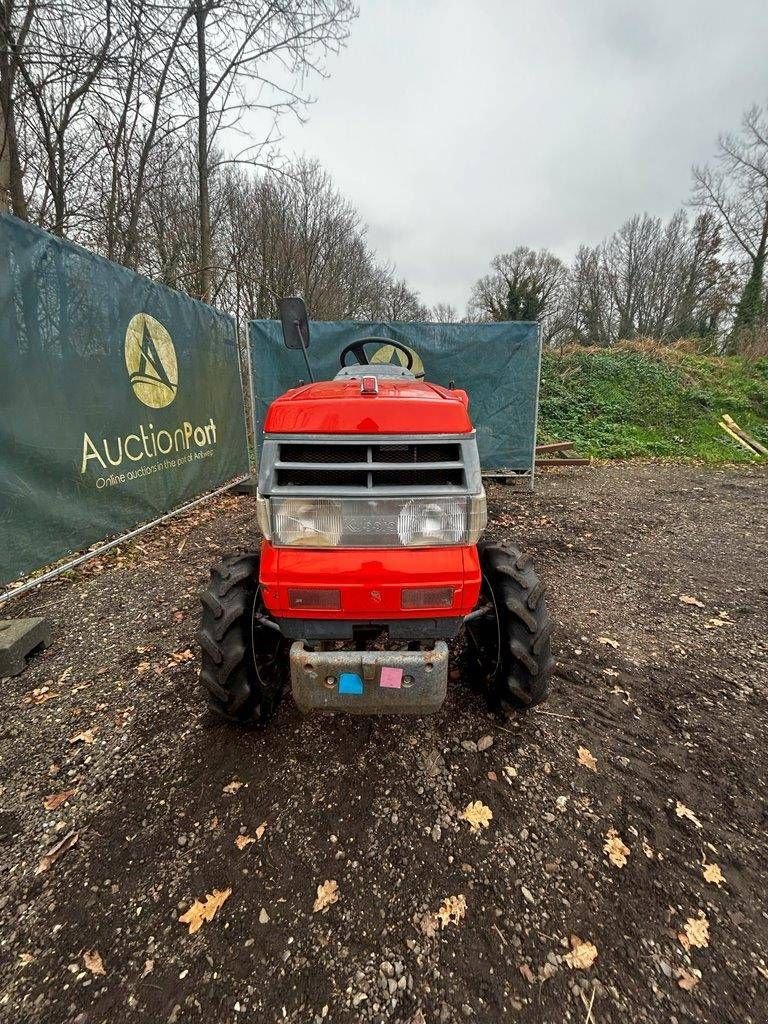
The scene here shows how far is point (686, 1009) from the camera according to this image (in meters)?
1.24

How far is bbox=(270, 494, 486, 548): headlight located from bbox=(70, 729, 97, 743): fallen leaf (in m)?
1.40

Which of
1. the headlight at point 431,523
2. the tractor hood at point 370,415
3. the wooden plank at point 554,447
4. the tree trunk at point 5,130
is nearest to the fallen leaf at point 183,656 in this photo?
the tractor hood at point 370,415

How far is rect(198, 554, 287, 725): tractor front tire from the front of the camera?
Result: 1.92 m

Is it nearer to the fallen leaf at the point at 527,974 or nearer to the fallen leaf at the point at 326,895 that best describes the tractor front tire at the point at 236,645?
the fallen leaf at the point at 326,895

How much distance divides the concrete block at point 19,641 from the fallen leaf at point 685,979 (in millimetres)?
3184

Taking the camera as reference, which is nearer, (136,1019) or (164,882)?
(136,1019)

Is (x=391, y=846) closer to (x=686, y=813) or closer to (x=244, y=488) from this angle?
(x=686, y=813)

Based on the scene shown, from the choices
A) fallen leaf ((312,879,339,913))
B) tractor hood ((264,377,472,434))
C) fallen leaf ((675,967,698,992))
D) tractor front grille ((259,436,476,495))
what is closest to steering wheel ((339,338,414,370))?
tractor hood ((264,377,472,434))

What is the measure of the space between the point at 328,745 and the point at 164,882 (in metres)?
0.75

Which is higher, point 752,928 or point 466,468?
point 466,468

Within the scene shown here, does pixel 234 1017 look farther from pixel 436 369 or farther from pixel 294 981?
pixel 436 369

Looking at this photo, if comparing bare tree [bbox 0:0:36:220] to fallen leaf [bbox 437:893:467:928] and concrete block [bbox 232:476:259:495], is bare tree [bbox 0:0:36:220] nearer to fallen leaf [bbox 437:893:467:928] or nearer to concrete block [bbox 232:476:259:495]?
concrete block [bbox 232:476:259:495]

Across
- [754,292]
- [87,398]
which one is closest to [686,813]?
[87,398]

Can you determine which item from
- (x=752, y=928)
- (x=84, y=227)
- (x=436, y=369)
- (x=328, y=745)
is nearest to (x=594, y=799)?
(x=752, y=928)
